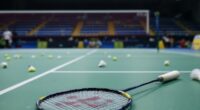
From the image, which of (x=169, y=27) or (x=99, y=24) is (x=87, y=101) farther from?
(x=169, y=27)

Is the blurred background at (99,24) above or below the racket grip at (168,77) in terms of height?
below

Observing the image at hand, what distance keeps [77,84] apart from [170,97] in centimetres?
126

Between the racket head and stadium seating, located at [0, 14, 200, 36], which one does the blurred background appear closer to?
stadium seating, located at [0, 14, 200, 36]

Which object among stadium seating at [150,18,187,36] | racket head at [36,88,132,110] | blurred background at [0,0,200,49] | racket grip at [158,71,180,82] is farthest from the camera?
stadium seating at [150,18,187,36]

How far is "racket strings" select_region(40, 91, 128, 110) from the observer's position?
183cm

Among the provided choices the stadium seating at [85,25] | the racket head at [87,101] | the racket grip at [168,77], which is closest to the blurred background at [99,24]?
the stadium seating at [85,25]

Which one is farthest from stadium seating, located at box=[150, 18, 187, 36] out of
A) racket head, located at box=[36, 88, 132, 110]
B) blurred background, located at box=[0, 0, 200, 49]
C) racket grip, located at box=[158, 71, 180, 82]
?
racket head, located at box=[36, 88, 132, 110]

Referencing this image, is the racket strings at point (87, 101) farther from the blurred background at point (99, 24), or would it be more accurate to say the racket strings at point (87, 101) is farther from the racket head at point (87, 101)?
the blurred background at point (99, 24)

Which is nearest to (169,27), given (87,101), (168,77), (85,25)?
(85,25)

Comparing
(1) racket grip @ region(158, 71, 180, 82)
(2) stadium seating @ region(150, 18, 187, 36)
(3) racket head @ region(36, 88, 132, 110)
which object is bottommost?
(2) stadium seating @ region(150, 18, 187, 36)

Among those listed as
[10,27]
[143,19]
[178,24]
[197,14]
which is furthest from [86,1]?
[197,14]

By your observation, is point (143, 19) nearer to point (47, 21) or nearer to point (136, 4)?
point (136, 4)

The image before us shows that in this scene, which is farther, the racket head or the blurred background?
the blurred background

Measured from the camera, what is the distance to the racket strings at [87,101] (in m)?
1.83
